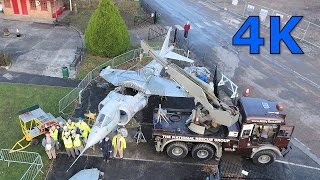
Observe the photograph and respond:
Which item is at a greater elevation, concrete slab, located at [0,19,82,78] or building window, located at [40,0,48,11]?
building window, located at [40,0,48,11]

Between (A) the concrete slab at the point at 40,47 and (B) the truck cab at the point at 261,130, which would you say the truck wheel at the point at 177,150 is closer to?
(B) the truck cab at the point at 261,130

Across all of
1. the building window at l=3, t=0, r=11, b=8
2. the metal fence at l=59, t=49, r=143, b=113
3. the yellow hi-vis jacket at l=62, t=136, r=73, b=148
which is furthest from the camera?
the building window at l=3, t=0, r=11, b=8

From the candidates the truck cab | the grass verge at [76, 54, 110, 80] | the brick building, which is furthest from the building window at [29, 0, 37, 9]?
the truck cab

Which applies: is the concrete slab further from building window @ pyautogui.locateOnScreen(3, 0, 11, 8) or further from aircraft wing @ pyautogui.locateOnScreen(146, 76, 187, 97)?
aircraft wing @ pyautogui.locateOnScreen(146, 76, 187, 97)

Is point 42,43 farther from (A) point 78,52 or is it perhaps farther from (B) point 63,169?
(B) point 63,169

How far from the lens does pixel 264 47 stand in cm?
3288

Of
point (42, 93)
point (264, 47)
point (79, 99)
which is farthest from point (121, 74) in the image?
point (264, 47)

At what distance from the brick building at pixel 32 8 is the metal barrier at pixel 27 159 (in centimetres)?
2036

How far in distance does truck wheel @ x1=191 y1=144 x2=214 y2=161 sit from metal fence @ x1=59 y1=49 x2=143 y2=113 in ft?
28.3

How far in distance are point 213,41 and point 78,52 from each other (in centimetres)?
1296

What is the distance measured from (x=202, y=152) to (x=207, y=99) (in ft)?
9.59

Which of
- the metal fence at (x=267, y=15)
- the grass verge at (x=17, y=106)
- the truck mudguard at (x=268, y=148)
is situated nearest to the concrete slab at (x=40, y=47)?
the grass verge at (x=17, y=106)

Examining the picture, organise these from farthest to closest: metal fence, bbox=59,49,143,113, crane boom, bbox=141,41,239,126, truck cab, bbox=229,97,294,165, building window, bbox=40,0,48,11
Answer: building window, bbox=40,0,48,11, metal fence, bbox=59,49,143,113, truck cab, bbox=229,97,294,165, crane boom, bbox=141,41,239,126

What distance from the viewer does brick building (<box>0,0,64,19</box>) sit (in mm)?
34531
